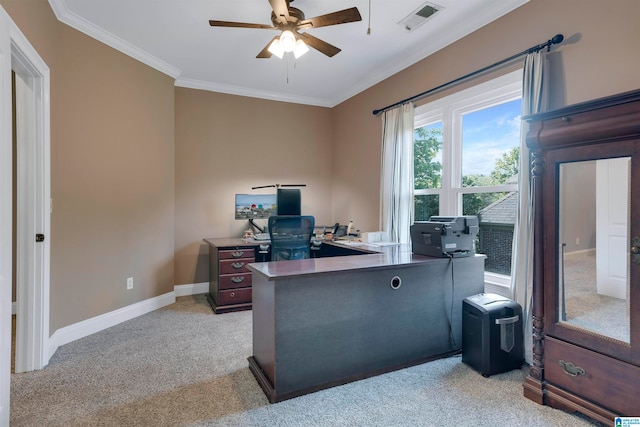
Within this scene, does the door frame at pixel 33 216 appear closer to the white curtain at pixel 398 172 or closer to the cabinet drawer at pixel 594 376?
the white curtain at pixel 398 172

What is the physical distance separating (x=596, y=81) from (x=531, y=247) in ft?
3.83

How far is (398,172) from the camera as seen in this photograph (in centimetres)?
374

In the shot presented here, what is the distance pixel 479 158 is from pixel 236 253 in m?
2.74

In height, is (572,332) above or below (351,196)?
below

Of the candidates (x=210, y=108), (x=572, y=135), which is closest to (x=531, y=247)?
(x=572, y=135)

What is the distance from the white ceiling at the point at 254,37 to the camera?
275 centimetres

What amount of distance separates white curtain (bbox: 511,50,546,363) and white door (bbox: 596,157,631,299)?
1.93 feet

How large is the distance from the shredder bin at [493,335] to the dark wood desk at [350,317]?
23 cm

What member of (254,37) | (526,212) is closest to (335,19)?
(254,37)

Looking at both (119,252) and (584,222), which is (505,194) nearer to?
(584,222)

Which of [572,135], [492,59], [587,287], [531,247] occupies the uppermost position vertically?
[492,59]

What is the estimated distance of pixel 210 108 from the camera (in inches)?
179

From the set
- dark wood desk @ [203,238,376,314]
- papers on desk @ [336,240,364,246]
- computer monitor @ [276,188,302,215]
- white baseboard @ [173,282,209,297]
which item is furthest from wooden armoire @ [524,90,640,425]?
white baseboard @ [173,282,209,297]

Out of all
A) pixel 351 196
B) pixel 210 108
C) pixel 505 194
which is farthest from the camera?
pixel 351 196
